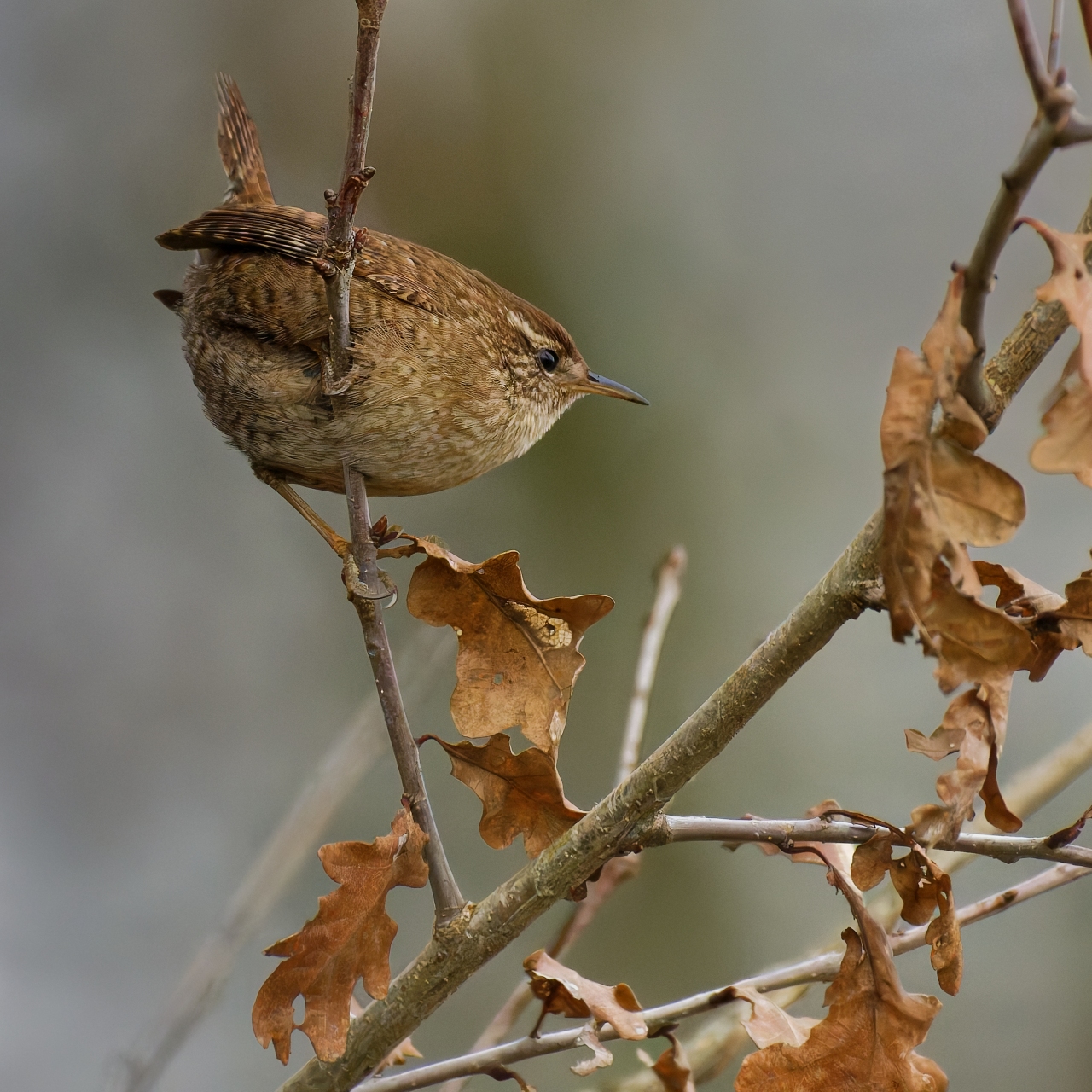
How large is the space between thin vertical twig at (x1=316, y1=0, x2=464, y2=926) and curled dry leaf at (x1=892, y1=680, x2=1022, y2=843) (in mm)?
678

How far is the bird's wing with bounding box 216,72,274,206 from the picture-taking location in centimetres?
319

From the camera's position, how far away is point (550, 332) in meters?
2.97

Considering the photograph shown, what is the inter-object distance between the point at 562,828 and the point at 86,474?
4888 millimetres

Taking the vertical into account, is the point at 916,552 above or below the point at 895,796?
below

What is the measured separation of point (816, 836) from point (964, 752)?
24 cm

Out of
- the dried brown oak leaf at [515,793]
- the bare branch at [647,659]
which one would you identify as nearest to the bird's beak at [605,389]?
the bare branch at [647,659]

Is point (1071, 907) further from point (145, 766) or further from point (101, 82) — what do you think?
point (101, 82)

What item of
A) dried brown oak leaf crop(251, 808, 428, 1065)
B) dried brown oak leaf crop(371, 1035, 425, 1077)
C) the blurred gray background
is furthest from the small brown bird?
the blurred gray background

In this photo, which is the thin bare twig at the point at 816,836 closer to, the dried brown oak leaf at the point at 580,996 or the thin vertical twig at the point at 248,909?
the dried brown oak leaf at the point at 580,996

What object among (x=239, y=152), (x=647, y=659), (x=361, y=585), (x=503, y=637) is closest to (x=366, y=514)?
(x=361, y=585)

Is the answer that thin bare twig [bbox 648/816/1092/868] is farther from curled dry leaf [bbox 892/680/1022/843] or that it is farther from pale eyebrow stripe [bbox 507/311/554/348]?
pale eyebrow stripe [bbox 507/311/554/348]

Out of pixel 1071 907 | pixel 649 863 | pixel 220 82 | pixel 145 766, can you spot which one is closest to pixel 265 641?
pixel 145 766

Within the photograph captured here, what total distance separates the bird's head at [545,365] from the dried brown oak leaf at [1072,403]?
1.77 meters

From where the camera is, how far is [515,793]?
176 cm
